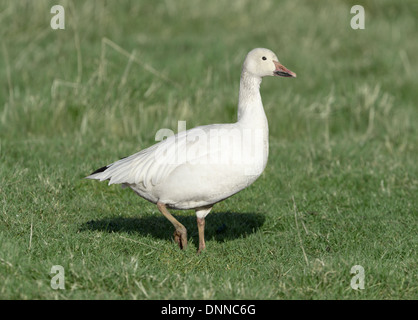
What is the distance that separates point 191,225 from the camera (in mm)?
7039

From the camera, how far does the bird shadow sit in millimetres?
6559

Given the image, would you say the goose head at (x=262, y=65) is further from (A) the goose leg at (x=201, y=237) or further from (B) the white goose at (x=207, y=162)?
(A) the goose leg at (x=201, y=237)

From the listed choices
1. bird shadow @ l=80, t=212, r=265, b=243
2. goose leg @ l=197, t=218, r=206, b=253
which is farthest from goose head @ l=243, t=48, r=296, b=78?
bird shadow @ l=80, t=212, r=265, b=243

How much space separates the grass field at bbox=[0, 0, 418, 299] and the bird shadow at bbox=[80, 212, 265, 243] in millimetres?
23

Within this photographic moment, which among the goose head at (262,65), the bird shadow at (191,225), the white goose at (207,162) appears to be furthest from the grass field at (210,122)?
the goose head at (262,65)

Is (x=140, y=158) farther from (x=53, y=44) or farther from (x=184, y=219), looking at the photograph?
(x=53, y=44)

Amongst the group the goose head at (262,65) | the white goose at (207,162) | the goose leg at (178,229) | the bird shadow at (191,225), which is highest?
the goose head at (262,65)

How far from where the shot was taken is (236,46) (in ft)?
42.0

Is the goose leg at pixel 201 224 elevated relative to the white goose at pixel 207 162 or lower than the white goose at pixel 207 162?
lower

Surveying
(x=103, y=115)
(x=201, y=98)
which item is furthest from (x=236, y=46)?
(x=103, y=115)

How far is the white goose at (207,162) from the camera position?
18.4 ft

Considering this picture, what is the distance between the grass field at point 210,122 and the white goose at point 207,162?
0.55m

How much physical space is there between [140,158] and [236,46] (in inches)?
283

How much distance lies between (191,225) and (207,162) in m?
1.58
